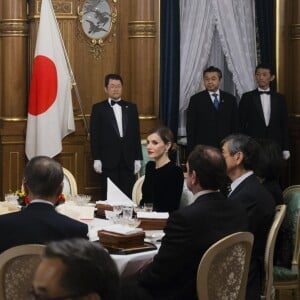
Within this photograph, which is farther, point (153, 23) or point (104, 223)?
point (153, 23)

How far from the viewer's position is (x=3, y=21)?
8.05 meters

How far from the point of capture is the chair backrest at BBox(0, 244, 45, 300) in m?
3.38

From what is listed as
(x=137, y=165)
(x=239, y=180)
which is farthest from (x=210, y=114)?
(x=239, y=180)

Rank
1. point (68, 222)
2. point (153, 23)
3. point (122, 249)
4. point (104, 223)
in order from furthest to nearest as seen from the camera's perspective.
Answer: point (153, 23) < point (104, 223) < point (122, 249) < point (68, 222)

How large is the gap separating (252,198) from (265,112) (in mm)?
4174

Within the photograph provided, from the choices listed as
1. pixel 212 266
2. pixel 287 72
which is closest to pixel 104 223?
pixel 212 266

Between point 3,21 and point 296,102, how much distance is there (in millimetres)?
3442

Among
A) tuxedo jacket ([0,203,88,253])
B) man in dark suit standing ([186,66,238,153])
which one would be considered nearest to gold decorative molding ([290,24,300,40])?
man in dark suit standing ([186,66,238,153])

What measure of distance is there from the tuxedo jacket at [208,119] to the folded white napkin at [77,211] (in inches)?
130

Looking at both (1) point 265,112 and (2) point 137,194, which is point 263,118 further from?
(2) point 137,194

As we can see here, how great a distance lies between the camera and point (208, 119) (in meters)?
8.13

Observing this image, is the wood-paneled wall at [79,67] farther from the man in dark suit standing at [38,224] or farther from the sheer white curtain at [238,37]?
the man in dark suit standing at [38,224]

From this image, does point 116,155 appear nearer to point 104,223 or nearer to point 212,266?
point 104,223

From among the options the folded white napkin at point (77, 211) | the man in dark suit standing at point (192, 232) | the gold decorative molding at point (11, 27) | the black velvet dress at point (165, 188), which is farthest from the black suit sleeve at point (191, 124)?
the man in dark suit standing at point (192, 232)
